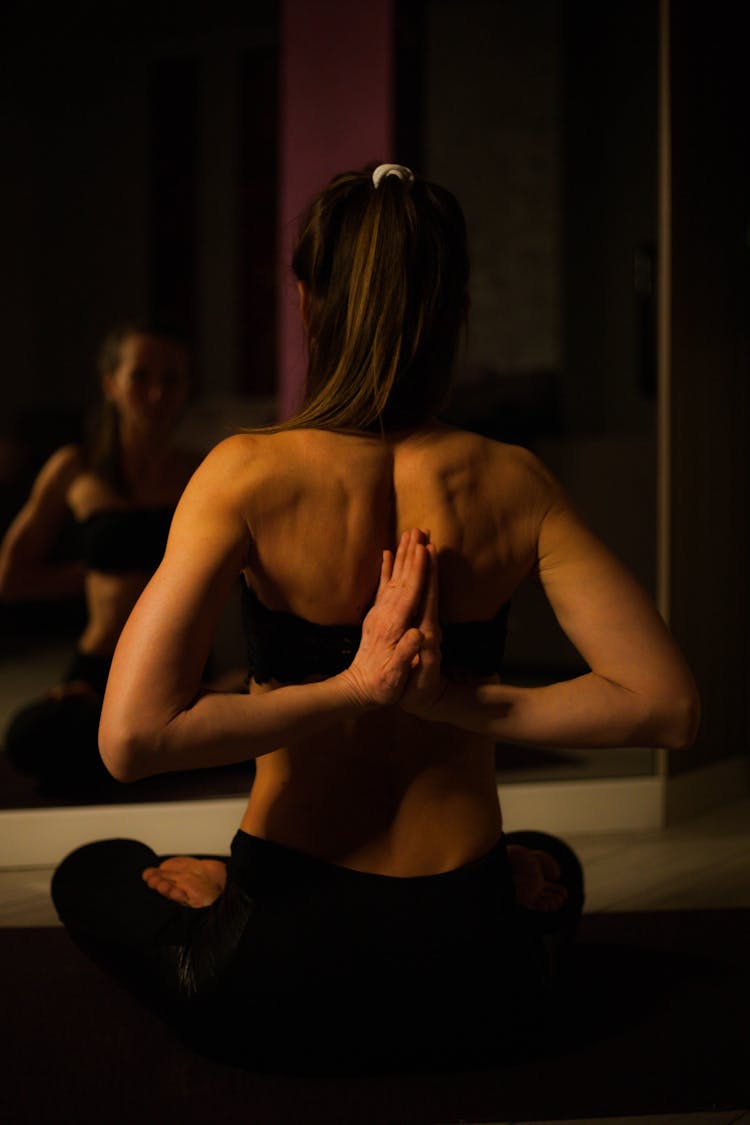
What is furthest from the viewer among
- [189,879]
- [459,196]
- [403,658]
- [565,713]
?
[459,196]

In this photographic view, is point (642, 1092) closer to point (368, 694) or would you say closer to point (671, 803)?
point (368, 694)

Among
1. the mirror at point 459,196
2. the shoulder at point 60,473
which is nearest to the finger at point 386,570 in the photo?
the shoulder at point 60,473

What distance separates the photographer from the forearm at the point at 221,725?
1.24 metres

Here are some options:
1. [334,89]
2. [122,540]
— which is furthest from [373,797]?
[334,89]

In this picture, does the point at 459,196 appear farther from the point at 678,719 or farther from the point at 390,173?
the point at 678,719

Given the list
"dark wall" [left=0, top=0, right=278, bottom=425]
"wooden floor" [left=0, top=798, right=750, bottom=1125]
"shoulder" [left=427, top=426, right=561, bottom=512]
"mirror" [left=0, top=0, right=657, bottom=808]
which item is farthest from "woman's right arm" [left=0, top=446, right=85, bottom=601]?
"dark wall" [left=0, top=0, right=278, bottom=425]

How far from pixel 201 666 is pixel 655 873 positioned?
4.54 feet

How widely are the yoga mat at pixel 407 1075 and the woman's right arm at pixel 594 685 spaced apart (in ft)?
1.30

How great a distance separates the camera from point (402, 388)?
133cm

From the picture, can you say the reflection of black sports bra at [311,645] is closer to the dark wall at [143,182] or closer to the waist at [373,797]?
the waist at [373,797]

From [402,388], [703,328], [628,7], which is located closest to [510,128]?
[628,7]

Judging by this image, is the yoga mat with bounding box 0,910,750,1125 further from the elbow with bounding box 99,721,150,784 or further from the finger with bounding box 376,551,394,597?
the finger with bounding box 376,551,394,597

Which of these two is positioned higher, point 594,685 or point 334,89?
point 334,89

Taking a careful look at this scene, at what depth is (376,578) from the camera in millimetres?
1333
